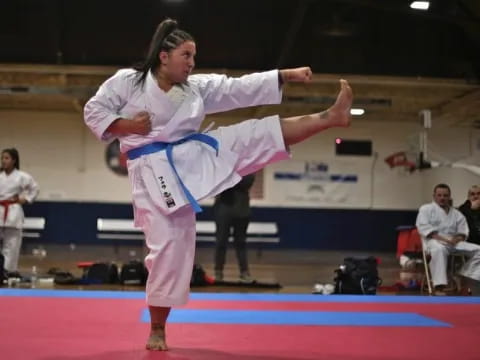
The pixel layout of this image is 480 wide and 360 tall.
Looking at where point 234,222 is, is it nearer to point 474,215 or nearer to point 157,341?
point 474,215

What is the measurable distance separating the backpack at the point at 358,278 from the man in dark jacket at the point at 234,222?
4.36 feet

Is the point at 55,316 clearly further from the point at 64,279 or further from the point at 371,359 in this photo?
the point at 64,279

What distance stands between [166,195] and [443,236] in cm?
461

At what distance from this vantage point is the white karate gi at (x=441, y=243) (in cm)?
609

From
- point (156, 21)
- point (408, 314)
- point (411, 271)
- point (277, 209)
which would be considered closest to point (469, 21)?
point (411, 271)

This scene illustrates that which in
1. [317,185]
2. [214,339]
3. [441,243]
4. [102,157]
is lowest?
[214,339]

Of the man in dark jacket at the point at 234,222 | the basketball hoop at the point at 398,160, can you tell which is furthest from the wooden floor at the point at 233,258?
the man in dark jacket at the point at 234,222

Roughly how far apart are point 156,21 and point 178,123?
7226mm

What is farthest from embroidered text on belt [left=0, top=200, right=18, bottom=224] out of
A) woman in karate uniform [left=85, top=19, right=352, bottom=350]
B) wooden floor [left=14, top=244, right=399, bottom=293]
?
woman in karate uniform [left=85, top=19, right=352, bottom=350]

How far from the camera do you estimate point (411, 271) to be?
7266mm

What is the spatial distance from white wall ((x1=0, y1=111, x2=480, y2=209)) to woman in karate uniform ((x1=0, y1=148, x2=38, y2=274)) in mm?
6405

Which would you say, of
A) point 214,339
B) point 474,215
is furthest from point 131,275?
point 214,339

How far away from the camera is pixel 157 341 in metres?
2.27

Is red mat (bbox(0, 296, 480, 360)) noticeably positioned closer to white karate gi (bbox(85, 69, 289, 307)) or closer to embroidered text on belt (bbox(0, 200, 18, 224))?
white karate gi (bbox(85, 69, 289, 307))
